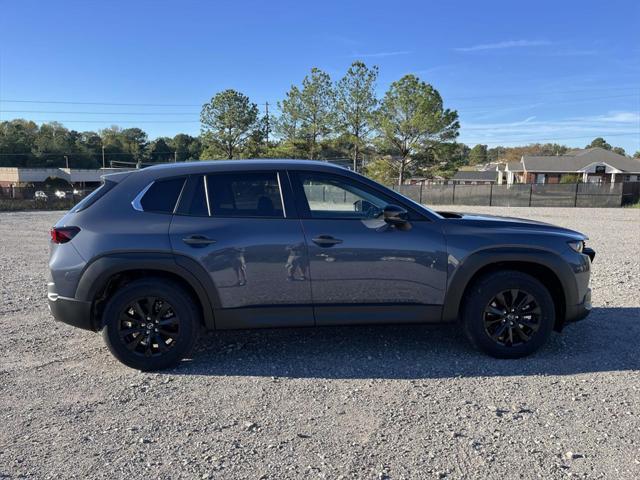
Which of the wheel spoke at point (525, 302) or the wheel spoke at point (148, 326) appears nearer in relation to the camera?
the wheel spoke at point (148, 326)

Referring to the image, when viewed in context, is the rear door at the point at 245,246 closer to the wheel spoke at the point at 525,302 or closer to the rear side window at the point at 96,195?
the rear side window at the point at 96,195

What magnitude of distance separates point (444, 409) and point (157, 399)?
2185 mm

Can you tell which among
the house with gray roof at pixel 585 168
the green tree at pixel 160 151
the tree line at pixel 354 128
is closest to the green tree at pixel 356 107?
the tree line at pixel 354 128

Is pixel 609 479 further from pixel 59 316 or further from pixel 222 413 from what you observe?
pixel 59 316

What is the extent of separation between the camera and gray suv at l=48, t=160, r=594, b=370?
388 centimetres

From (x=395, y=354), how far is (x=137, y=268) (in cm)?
248

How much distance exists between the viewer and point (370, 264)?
3.96 metres

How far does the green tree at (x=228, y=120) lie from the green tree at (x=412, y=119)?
1728 cm

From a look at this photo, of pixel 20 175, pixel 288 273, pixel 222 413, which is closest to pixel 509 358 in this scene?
pixel 288 273

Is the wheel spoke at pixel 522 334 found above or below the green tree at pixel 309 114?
below

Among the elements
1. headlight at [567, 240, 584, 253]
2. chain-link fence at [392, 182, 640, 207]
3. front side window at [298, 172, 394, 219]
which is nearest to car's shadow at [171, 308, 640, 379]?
headlight at [567, 240, 584, 253]

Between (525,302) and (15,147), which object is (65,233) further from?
(15,147)

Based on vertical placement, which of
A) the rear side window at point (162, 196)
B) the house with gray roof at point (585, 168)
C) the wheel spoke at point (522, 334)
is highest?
the house with gray roof at point (585, 168)

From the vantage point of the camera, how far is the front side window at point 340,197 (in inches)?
163
